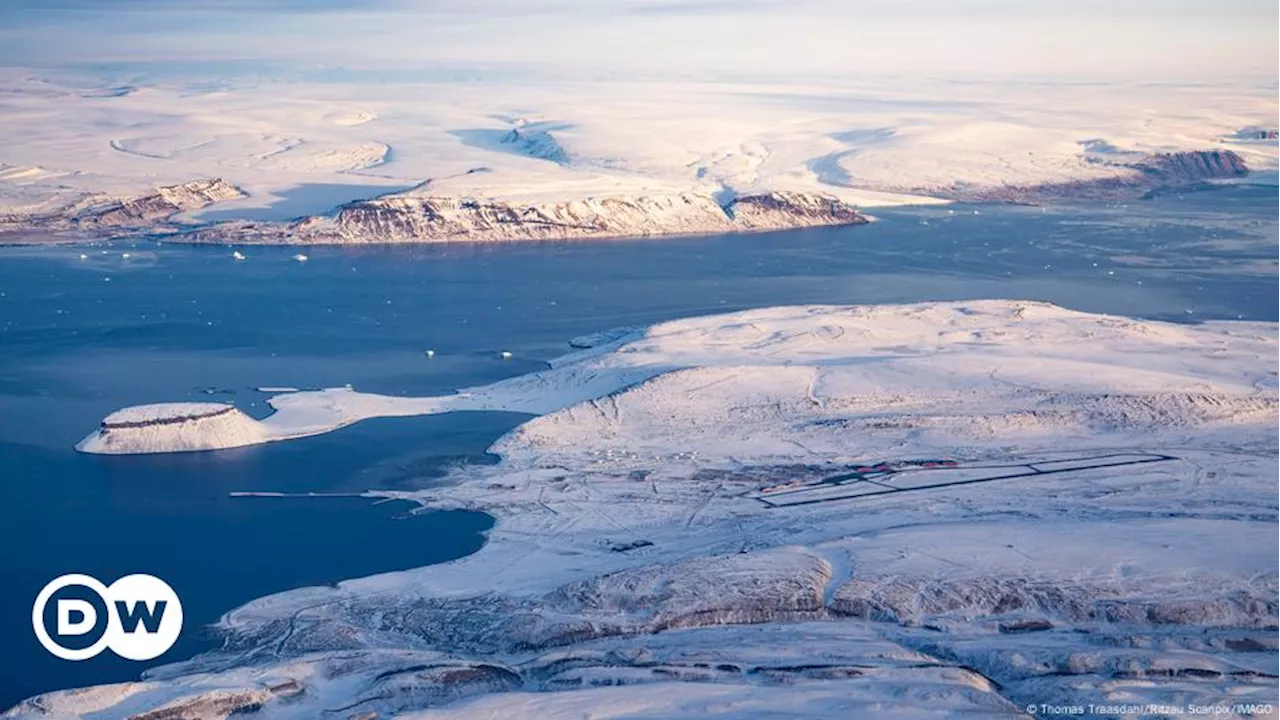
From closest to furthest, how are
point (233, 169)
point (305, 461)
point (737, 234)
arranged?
point (305, 461) → point (737, 234) → point (233, 169)

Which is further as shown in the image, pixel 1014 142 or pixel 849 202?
pixel 1014 142

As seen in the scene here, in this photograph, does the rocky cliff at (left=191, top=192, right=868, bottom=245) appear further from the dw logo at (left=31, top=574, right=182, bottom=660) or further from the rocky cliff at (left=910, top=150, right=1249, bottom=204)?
the dw logo at (left=31, top=574, right=182, bottom=660)

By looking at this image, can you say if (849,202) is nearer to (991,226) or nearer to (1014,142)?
(991,226)

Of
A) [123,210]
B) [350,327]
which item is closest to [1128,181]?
[350,327]

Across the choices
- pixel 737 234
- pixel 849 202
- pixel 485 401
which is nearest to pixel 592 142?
pixel 849 202

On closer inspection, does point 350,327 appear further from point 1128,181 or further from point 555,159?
point 1128,181

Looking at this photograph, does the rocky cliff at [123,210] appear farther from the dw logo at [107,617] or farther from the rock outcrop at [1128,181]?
the dw logo at [107,617]

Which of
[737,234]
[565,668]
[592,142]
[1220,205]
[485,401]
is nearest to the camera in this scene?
[565,668]

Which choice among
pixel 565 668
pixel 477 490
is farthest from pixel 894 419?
pixel 565 668
